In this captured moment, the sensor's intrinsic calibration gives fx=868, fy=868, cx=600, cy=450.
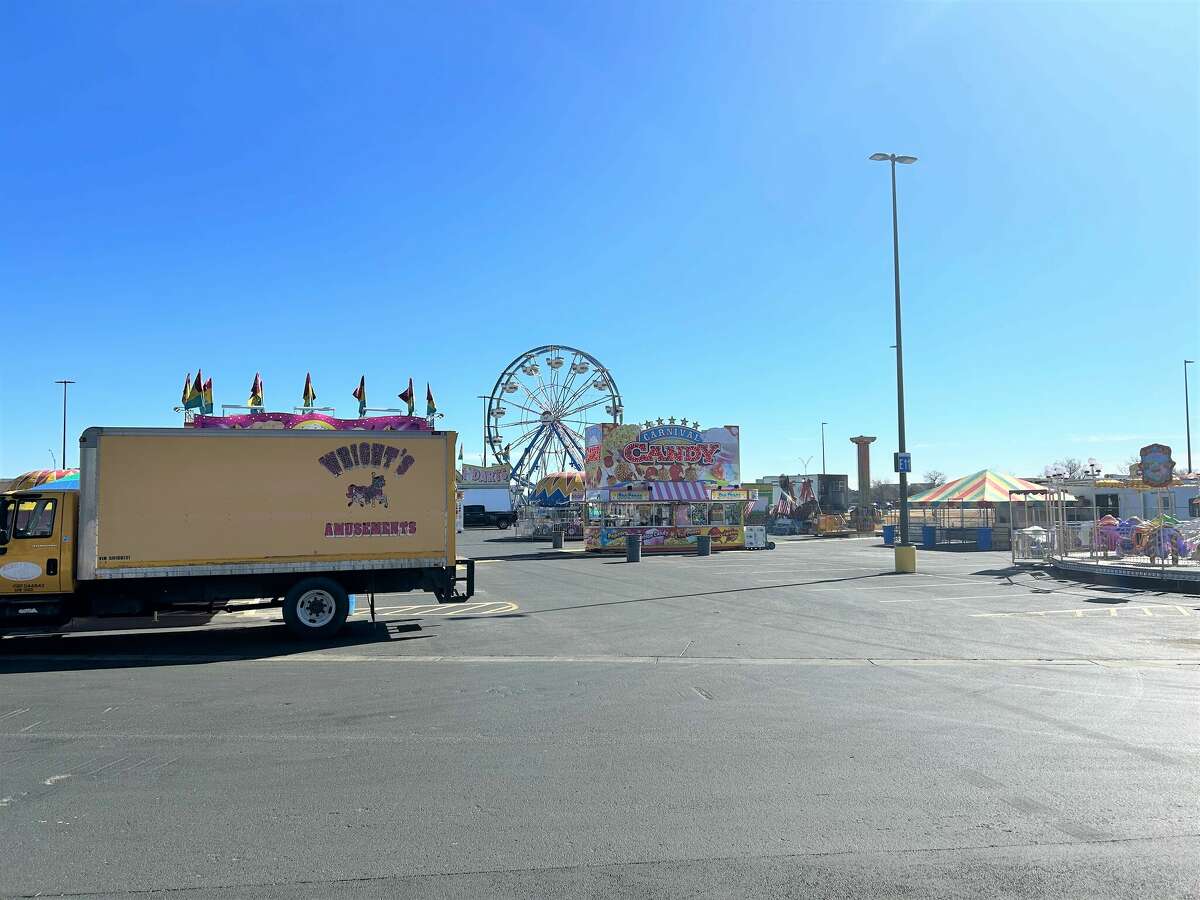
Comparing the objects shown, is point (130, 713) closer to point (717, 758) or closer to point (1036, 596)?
point (717, 758)

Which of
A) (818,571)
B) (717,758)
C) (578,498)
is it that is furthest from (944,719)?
(578,498)

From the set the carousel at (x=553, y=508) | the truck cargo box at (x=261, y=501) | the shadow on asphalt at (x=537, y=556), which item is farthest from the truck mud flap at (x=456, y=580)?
the carousel at (x=553, y=508)

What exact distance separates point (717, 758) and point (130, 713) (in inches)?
216

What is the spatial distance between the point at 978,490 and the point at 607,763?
37.7 meters

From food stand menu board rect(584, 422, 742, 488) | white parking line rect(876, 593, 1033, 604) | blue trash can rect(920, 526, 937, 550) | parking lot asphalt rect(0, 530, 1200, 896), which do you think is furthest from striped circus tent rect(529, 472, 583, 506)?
parking lot asphalt rect(0, 530, 1200, 896)

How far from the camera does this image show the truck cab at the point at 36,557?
11.8 meters

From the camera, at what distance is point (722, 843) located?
4.76 m

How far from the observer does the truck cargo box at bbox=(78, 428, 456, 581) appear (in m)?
12.2

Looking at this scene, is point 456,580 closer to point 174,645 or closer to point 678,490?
point 174,645

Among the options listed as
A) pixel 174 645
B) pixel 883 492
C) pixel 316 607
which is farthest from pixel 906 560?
pixel 883 492

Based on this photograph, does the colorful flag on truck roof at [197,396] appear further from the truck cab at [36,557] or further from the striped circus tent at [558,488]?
the striped circus tent at [558,488]

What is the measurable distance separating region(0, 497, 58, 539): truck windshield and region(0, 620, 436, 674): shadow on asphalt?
5.37ft

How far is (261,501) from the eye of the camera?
12.7 metres

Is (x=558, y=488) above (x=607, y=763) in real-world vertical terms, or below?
above
